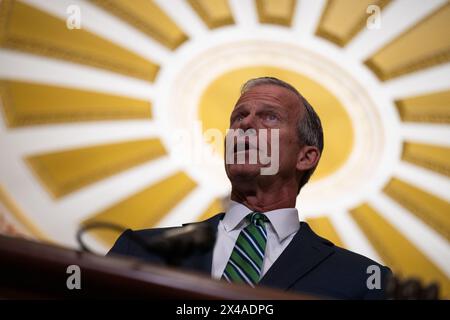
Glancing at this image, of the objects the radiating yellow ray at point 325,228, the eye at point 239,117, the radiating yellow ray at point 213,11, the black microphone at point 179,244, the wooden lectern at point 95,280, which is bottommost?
the wooden lectern at point 95,280

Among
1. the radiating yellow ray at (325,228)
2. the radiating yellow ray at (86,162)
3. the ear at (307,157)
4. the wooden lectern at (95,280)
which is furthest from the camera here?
the radiating yellow ray at (325,228)

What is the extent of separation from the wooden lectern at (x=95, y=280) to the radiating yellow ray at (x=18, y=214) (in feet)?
19.8

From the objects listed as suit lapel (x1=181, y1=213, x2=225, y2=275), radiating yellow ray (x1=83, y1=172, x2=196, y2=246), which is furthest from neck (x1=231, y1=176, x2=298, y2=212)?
radiating yellow ray (x1=83, y1=172, x2=196, y2=246)

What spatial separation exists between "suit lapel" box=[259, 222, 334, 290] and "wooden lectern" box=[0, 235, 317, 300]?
48cm

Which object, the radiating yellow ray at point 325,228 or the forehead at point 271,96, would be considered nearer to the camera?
the forehead at point 271,96

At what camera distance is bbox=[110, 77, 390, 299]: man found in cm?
130

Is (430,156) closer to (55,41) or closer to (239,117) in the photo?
(55,41)

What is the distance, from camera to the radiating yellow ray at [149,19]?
5.60 meters

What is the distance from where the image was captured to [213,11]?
595cm

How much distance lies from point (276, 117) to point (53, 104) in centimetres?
519

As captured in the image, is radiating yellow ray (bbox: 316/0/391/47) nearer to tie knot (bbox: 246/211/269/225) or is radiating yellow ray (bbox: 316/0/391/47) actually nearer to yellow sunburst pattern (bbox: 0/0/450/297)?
yellow sunburst pattern (bbox: 0/0/450/297)

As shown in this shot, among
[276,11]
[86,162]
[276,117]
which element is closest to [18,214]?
[86,162]

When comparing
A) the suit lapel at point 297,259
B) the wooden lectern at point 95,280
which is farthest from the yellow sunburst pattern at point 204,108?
the wooden lectern at point 95,280

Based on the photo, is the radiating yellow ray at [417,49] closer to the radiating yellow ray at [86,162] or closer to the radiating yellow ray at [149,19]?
the radiating yellow ray at [149,19]
